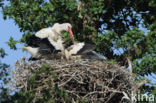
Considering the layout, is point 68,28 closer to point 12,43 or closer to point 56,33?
point 56,33

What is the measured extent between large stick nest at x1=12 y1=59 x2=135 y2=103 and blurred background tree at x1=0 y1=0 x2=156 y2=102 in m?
1.53

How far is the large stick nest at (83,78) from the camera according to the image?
12.7m

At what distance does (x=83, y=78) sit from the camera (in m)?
12.9

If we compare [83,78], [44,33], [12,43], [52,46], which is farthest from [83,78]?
[12,43]

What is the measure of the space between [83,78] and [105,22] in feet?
14.0

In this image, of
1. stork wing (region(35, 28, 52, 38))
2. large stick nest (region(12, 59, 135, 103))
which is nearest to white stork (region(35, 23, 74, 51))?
stork wing (region(35, 28, 52, 38))

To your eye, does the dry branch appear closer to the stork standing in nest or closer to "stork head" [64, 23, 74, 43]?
the stork standing in nest

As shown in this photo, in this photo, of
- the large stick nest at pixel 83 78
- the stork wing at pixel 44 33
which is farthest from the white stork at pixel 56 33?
the large stick nest at pixel 83 78

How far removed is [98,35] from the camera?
1559cm

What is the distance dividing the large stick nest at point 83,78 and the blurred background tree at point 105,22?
1.53m

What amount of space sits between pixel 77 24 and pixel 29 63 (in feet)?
10.6

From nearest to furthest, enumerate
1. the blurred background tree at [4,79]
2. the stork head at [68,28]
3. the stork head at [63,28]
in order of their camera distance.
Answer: the blurred background tree at [4,79] → the stork head at [63,28] → the stork head at [68,28]

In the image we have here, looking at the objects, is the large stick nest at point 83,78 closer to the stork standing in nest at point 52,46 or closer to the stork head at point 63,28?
the stork standing in nest at point 52,46

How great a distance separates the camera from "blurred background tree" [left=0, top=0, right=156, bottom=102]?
1498 centimetres
